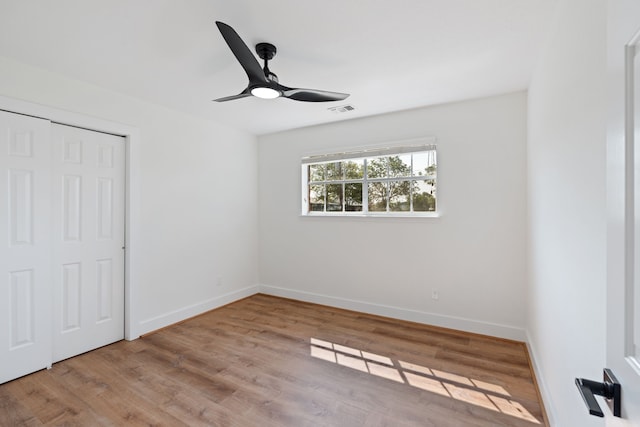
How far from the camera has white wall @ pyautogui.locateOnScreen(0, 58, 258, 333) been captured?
9.19 ft

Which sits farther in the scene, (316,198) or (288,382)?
(316,198)

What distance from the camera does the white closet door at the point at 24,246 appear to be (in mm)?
2338

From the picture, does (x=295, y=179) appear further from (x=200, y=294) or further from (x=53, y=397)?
(x=53, y=397)

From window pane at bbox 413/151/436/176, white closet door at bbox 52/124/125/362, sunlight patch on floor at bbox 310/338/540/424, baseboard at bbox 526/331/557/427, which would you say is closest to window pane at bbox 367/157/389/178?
window pane at bbox 413/151/436/176

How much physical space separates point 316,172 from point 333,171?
30cm

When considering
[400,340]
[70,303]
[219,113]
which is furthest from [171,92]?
[400,340]

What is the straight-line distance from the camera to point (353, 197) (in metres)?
4.10

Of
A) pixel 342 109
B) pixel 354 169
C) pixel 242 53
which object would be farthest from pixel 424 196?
pixel 242 53

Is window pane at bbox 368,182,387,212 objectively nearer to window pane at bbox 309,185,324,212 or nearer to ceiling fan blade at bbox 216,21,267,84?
window pane at bbox 309,185,324,212

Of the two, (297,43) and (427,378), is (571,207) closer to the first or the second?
(427,378)

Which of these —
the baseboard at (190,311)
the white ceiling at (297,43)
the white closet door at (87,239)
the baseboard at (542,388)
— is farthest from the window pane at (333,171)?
the baseboard at (542,388)

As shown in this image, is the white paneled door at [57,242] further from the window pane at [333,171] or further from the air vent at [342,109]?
the window pane at [333,171]

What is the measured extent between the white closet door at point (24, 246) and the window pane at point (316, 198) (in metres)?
2.96

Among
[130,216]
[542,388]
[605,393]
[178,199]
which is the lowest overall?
[542,388]
